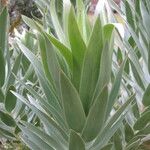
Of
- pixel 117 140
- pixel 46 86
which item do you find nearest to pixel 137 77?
pixel 117 140

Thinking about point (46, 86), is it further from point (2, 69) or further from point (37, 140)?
point (2, 69)

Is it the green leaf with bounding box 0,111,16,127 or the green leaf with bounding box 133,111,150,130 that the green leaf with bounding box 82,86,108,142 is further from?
the green leaf with bounding box 0,111,16,127

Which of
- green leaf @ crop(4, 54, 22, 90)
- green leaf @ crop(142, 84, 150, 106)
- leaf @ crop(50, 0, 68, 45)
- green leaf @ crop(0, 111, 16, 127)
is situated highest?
leaf @ crop(50, 0, 68, 45)

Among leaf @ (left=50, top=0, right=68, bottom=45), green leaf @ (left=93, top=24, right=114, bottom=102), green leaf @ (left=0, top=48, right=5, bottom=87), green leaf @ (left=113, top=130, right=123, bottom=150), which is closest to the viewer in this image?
green leaf @ (left=93, top=24, right=114, bottom=102)

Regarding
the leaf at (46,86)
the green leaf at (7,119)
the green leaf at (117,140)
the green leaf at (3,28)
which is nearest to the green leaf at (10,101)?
the green leaf at (7,119)

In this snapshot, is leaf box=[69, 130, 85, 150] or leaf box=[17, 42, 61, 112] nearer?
leaf box=[69, 130, 85, 150]

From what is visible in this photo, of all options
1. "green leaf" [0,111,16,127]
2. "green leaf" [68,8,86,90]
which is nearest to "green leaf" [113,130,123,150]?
"green leaf" [68,8,86,90]

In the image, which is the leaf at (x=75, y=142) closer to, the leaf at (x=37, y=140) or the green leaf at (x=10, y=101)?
the leaf at (x=37, y=140)
